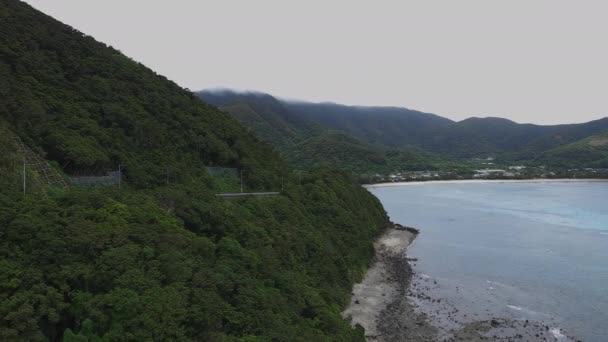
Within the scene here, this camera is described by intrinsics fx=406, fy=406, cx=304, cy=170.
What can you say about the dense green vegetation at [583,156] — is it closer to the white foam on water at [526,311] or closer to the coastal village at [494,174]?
the coastal village at [494,174]

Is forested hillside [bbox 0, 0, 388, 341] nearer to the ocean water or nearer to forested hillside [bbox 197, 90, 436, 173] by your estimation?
the ocean water

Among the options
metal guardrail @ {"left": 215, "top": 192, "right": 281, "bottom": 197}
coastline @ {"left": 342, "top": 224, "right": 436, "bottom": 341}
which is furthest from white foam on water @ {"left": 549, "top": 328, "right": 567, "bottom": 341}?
metal guardrail @ {"left": 215, "top": 192, "right": 281, "bottom": 197}

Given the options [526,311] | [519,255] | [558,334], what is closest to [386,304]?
[526,311]

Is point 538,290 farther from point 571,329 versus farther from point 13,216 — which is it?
point 13,216

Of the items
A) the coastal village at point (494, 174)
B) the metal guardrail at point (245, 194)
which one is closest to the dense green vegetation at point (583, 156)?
the coastal village at point (494, 174)

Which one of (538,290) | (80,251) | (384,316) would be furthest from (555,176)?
(80,251)

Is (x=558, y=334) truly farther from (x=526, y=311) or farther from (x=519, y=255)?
(x=519, y=255)

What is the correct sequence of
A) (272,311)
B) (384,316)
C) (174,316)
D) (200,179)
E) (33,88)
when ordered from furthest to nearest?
(200,179) < (384,316) < (33,88) < (272,311) < (174,316)
